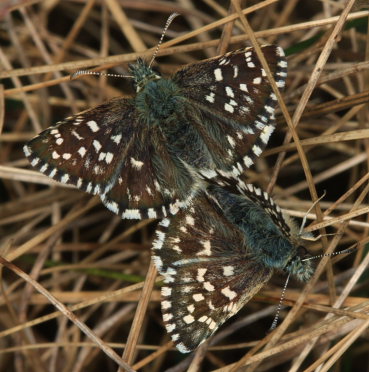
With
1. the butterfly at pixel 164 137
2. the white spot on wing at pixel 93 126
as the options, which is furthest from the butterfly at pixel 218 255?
the white spot on wing at pixel 93 126

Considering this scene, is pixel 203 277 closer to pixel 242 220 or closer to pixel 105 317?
pixel 242 220

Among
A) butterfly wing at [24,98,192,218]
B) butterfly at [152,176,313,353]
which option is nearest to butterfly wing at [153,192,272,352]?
butterfly at [152,176,313,353]

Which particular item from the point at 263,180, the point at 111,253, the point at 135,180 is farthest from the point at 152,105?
the point at 111,253

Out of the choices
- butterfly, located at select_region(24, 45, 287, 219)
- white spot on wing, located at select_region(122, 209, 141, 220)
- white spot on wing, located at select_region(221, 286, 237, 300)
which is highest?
butterfly, located at select_region(24, 45, 287, 219)

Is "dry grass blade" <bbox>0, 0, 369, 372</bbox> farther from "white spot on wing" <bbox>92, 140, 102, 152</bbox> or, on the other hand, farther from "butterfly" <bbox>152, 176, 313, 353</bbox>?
"white spot on wing" <bbox>92, 140, 102, 152</bbox>

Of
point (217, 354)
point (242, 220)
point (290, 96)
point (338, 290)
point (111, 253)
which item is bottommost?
point (217, 354)

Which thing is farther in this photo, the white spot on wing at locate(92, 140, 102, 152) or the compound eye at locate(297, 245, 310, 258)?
the white spot on wing at locate(92, 140, 102, 152)

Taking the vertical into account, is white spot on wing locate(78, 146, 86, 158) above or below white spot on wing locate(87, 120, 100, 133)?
below
